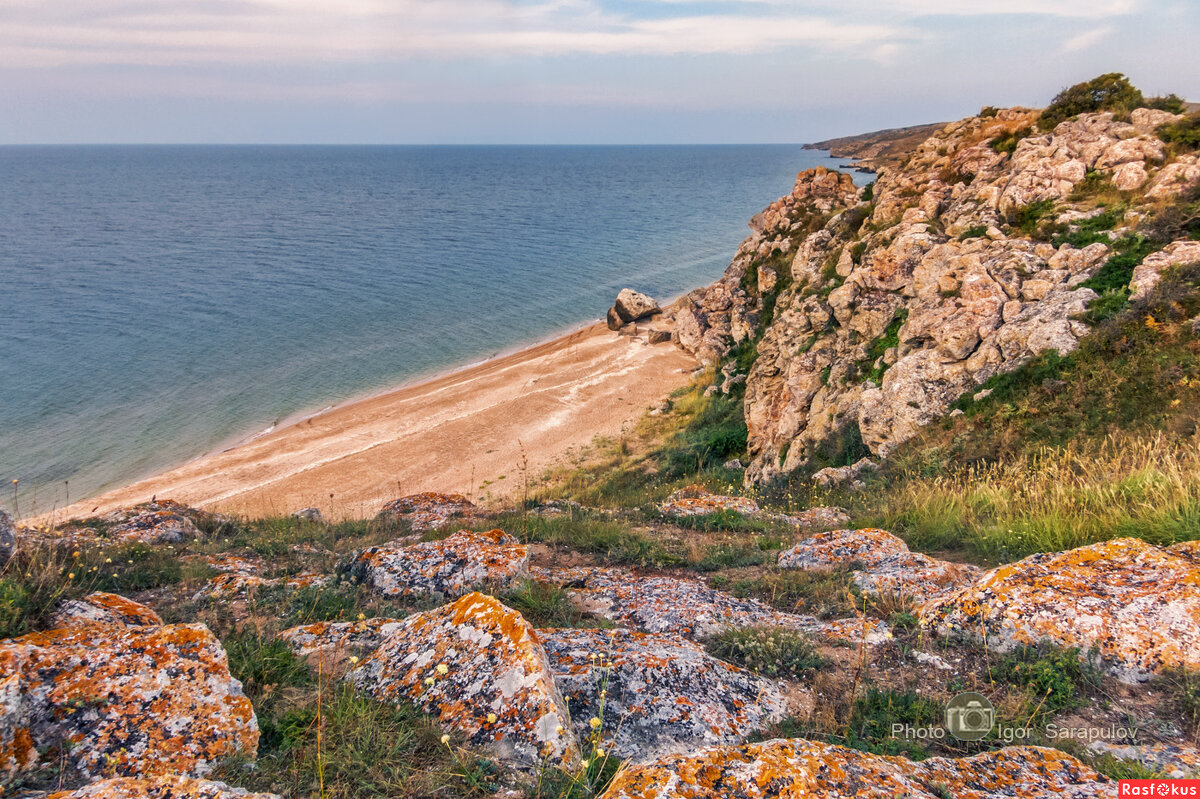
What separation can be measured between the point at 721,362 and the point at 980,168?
13.5 metres

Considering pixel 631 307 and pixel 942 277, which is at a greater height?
pixel 942 277

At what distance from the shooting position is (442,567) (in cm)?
613

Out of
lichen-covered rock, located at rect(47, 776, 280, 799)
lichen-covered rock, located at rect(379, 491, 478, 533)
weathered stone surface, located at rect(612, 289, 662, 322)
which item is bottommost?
lichen-covered rock, located at rect(379, 491, 478, 533)

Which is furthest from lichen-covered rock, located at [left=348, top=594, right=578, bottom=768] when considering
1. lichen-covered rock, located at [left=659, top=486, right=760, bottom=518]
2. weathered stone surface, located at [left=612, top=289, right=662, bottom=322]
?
weathered stone surface, located at [left=612, top=289, right=662, bottom=322]

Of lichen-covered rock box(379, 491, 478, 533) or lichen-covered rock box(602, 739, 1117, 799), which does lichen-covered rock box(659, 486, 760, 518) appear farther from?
lichen-covered rock box(602, 739, 1117, 799)

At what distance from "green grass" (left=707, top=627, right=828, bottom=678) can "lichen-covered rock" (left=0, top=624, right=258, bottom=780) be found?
3271 mm

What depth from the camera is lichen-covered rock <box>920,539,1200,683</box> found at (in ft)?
13.3

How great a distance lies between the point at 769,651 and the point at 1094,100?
70.5 ft

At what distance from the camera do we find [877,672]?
4.34 m

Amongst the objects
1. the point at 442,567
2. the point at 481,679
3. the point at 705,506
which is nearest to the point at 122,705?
the point at 481,679

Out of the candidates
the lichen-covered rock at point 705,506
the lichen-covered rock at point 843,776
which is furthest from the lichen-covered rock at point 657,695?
the lichen-covered rock at point 705,506

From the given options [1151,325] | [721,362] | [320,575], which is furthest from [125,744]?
[721,362]

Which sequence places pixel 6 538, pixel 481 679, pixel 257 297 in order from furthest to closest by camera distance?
pixel 257 297, pixel 6 538, pixel 481 679

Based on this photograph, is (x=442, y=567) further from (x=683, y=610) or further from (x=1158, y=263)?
(x=1158, y=263)
